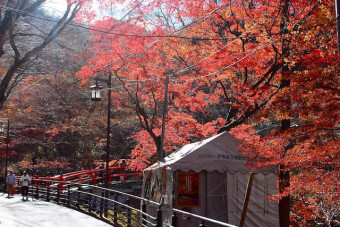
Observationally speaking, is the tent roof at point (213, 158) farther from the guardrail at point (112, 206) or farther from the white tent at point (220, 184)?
the guardrail at point (112, 206)

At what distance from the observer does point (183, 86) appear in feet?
62.6

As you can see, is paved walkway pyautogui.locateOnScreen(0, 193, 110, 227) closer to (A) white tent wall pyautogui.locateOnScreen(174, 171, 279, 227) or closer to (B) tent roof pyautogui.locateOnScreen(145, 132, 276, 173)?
(B) tent roof pyautogui.locateOnScreen(145, 132, 276, 173)

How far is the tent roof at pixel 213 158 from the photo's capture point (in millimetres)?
11906

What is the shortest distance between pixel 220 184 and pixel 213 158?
1215 millimetres

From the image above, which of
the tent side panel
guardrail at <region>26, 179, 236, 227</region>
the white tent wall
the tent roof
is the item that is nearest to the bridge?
guardrail at <region>26, 179, 236, 227</region>

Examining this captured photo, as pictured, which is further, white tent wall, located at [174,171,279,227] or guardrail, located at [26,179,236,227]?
white tent wall, located at [174,171,279,227]

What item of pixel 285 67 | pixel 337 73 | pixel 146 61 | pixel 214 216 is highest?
pixel 146 61

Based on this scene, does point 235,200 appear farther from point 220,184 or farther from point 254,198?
point 220,184

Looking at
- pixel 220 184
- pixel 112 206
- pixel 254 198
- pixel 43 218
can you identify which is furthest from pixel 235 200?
pixel 43 218

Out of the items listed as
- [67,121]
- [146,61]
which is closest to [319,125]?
[146,61]

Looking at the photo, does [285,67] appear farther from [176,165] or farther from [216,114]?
[216,114]

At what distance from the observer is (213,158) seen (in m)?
12.3

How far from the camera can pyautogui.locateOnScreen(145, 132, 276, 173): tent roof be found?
1191 cm

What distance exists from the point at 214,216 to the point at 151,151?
9187 millimetres
